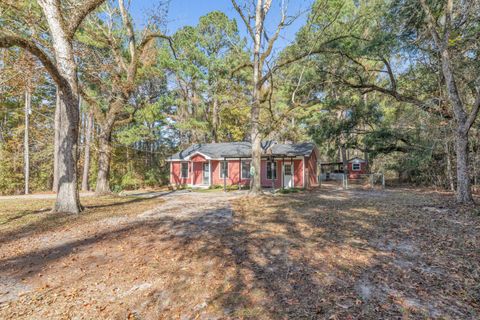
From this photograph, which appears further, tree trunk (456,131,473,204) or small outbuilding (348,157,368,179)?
small outbuilding (348,157,368,179)

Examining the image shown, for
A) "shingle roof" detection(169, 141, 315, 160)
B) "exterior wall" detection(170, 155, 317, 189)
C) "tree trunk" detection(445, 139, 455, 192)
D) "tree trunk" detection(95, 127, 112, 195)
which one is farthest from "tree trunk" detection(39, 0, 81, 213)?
"tree trunk" detection(445, 139, 455, 192)

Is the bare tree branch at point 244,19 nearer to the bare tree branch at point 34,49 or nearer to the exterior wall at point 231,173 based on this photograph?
the bare tree branch at point 34,49

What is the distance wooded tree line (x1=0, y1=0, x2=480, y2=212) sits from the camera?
832cm

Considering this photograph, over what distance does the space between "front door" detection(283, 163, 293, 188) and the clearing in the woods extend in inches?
445

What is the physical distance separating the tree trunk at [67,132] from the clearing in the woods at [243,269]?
1354 millimetres

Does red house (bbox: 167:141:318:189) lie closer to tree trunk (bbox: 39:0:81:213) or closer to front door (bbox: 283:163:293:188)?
front door (bbox: 283:163:293:188)

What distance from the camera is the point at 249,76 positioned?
73.9 ft

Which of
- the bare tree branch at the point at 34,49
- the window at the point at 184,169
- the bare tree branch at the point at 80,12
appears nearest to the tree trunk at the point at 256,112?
the bare tree branch at the point at 80,12

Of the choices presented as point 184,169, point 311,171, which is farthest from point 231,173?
point 311,171

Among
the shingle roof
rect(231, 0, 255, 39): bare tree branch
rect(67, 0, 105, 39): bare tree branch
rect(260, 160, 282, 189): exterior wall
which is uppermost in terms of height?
rect(231, 0, 255, 39): bare tree branch

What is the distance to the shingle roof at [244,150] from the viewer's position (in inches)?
727

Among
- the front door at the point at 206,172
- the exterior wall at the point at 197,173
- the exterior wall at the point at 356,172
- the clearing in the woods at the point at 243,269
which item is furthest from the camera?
the exterior wall at the point at 356,172

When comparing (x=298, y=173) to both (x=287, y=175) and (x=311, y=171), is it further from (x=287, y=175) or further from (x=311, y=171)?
(x=311, y=171)

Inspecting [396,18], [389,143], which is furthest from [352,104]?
[396,18]
